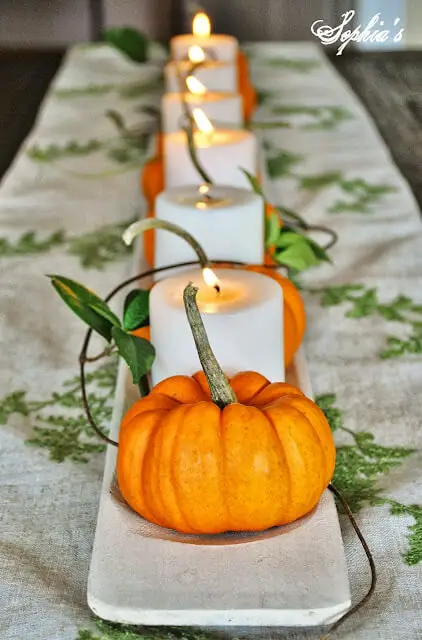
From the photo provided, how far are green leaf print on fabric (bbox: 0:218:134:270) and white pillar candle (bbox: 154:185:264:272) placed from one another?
0.26m

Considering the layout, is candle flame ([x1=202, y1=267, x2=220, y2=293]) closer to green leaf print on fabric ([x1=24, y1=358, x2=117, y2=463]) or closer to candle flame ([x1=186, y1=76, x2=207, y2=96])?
green leaf print on fabric ([x1=24, y1=358, x2=117, y2=463])

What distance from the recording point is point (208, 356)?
1.91 feet

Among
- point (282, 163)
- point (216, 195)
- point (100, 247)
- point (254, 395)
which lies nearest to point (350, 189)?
point (282, 163)

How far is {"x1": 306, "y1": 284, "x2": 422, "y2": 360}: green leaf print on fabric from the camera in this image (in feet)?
2.93

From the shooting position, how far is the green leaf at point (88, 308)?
0.70m

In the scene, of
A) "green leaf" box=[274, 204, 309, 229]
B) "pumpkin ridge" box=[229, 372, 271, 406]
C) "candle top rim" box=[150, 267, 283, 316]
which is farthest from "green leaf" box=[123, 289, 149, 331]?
"green leaf" box=[274, 204, 309, 229]

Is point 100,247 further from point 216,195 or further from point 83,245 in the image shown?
point 216,195

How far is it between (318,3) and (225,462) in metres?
2.09

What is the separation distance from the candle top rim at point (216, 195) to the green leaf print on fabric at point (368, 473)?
0.65 ft

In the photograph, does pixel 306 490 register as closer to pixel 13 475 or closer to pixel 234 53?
pixel 13 475

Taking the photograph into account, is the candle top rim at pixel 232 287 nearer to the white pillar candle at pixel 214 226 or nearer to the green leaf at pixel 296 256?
the white pillar candle at pixel 214 226

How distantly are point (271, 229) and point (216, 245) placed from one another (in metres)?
0.11

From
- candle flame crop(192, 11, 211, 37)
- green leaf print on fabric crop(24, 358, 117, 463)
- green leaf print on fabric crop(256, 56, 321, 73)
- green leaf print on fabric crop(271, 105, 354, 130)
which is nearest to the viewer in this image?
green leaf print on fabric crop(24, 358, 117, 463)

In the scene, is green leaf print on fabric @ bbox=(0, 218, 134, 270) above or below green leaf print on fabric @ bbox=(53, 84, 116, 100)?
above
